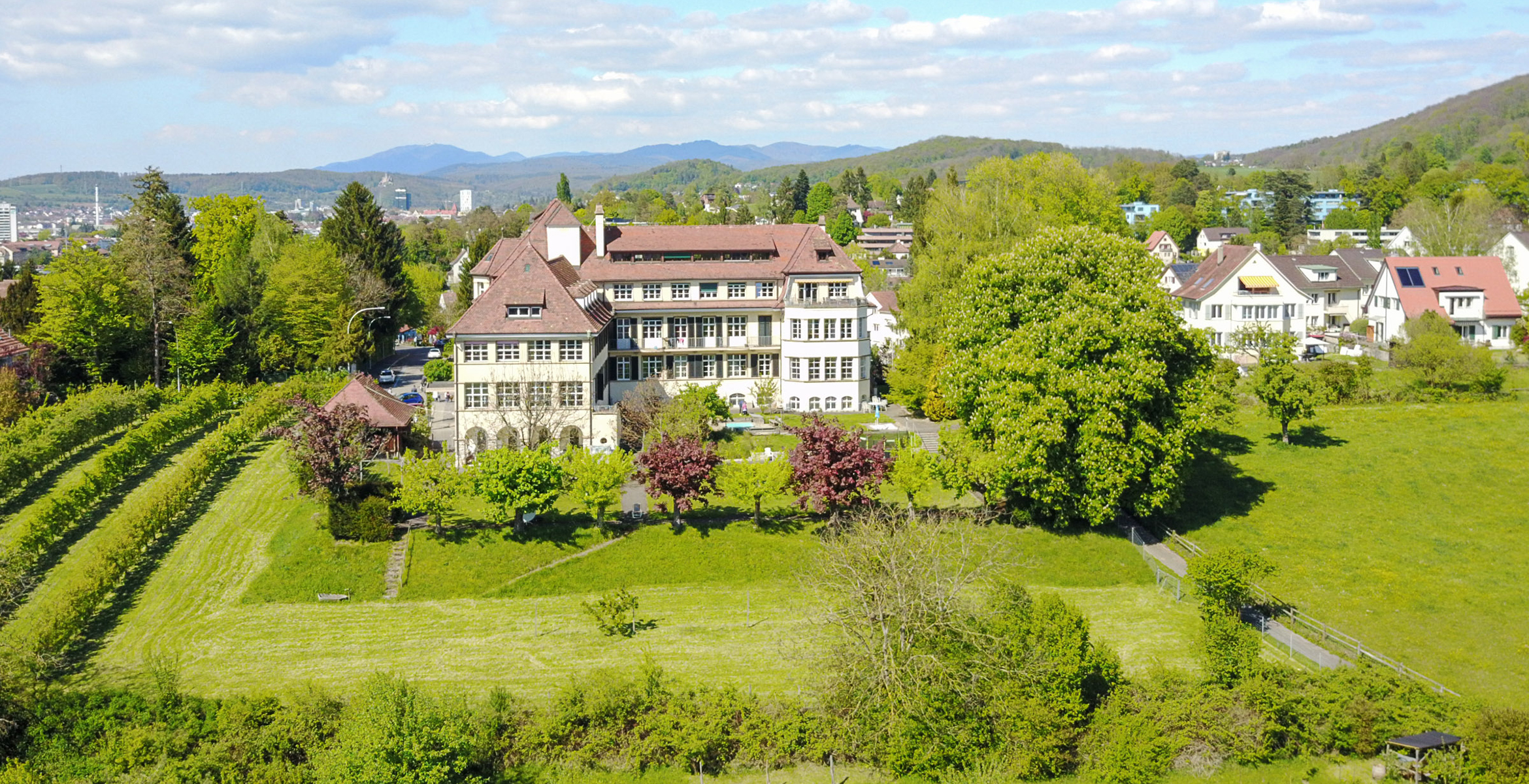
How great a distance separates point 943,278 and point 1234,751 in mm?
37990

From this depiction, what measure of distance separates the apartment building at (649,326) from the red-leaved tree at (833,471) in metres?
13.5

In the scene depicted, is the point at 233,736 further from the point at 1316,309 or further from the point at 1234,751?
the point at 1316,309

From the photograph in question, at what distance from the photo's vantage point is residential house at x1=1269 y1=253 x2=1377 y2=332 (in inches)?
3360

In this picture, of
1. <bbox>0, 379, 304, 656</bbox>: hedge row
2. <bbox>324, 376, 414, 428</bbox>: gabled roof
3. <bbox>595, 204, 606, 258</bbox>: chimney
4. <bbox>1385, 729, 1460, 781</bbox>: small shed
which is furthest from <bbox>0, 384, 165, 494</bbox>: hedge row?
Result: <bbox>1385, 729, 1460, 781</bbox>: small shed

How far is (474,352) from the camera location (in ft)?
169

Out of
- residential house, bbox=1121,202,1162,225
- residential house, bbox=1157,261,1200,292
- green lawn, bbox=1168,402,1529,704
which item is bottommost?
green lawn, bbox=1168,402,1529,704

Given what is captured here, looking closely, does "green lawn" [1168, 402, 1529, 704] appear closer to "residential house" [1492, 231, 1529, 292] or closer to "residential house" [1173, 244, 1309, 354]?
"residential house" [1173, 244, 1309, 354]

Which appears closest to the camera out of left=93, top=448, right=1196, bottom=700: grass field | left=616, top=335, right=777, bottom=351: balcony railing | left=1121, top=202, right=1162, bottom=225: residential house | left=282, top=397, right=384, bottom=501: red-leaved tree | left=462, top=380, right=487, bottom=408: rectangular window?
left=93, top=448, right=1196, bottom=700: grass field

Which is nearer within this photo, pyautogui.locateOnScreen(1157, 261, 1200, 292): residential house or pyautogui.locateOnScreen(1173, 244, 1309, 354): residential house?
pyautogui.locateOnScreen(1173, 244, 1309, 354): residential house

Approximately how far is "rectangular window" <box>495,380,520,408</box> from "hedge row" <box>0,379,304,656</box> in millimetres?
12328

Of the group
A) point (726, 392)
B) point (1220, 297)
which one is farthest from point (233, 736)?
point (1220, 297)

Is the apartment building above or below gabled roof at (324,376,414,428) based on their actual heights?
above

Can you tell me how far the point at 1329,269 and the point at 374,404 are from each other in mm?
70528

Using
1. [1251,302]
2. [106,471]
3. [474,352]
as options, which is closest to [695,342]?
[474,352]
